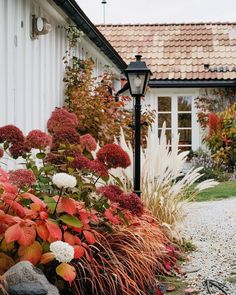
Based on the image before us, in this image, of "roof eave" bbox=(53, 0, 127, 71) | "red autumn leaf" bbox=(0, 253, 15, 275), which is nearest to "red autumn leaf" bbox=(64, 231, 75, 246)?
"red autumn leaf" bbox=(0, 253, 15, 275)

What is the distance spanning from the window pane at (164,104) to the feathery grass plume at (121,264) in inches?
562

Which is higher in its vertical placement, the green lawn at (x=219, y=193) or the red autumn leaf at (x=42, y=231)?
the red autumn leaf at (x=42, y=231)

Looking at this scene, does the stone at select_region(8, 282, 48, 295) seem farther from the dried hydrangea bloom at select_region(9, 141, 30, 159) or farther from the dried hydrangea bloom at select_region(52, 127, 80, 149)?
the dried hydrangea bloom at select_region(52, 127, 80, 149)

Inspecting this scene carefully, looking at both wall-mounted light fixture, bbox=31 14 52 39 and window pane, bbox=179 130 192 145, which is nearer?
wall-mounted light fixture, bbox=31 14 52 39

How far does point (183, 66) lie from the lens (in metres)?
19.5

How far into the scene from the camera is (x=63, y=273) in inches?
140

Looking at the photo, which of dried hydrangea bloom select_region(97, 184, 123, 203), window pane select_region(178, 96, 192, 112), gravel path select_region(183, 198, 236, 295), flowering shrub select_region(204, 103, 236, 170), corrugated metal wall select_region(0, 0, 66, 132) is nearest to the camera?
dried hydrangea bloom select_region(97, 184, 123, 203)

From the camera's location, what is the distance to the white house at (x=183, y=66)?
18750 mm

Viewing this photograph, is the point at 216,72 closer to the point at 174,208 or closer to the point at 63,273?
the point at 174,208

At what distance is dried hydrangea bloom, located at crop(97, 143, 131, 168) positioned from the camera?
14.7 ft

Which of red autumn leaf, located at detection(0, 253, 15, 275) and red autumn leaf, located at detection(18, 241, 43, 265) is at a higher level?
red autumn leaf, located at detection(18, 241, 43, 265)

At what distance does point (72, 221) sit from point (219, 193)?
9840 millimetres

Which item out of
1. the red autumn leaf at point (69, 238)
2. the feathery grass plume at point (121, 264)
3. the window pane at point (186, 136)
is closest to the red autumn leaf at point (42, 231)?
the red autumn leaf at point (69, 238)

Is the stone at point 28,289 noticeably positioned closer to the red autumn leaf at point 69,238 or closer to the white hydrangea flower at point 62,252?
the white hydrangea flower at point 62,252
